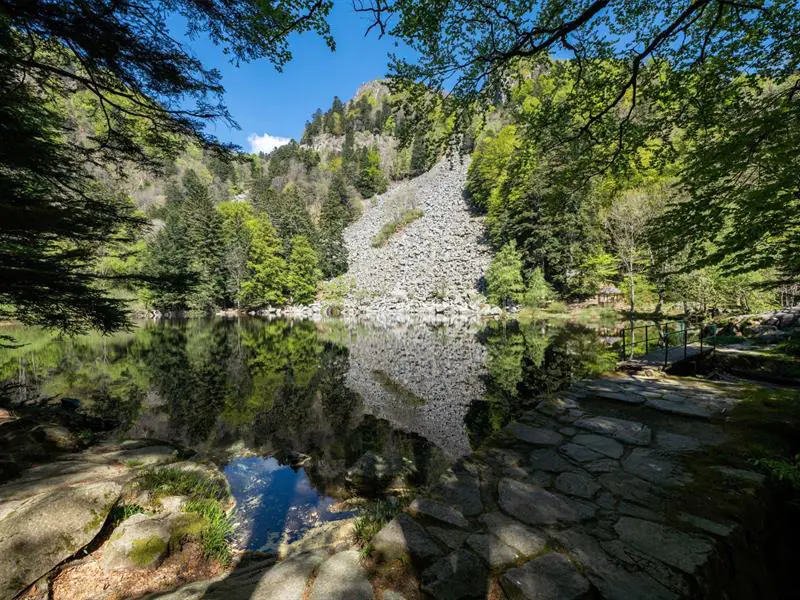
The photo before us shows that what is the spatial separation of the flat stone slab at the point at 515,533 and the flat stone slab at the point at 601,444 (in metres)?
1.18

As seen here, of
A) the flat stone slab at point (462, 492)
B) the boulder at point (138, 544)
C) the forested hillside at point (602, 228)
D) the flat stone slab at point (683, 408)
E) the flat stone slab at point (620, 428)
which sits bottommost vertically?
the boulder at point (138, 544)

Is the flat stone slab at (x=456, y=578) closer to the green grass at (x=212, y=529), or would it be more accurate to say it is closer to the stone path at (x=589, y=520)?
the stone path at (x=589, y=520)

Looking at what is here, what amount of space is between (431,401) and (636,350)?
8397mm

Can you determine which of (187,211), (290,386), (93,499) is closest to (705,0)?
(93,499)

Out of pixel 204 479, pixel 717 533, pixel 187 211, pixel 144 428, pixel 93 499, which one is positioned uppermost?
pixel 187 211

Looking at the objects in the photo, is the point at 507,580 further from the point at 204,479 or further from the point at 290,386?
the point at 290,386

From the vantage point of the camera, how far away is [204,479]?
397 centimetres

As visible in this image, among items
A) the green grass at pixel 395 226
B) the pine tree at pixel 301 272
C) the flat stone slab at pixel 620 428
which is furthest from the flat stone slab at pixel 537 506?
the green grass at pixel 395 226

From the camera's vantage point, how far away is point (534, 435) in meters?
2.87

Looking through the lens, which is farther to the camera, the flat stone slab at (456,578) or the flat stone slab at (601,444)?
the flat stone slab at (601,444)

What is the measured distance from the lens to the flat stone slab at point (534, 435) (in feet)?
9.04

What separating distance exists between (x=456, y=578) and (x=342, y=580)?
56 centimetres

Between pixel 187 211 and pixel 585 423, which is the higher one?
pixel 187 211

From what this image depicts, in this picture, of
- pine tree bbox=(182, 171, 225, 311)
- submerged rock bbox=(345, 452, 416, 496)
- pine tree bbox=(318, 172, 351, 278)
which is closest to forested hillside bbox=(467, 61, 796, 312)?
submerged rock bbox=(345, 452, 416, 496)
